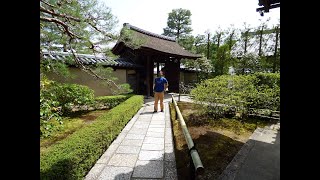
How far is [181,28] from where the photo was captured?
122 ft

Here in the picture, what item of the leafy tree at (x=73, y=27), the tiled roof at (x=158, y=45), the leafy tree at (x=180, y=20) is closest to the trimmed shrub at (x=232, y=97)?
the leafy tree at (x=73, y=27)

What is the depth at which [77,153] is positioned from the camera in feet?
11.6

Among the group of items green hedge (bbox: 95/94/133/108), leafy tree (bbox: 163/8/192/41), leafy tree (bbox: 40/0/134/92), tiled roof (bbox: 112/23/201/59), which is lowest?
green hedge (bbox: 95/94/133/108)

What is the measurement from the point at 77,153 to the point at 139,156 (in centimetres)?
163

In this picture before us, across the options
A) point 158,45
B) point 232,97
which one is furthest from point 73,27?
point 158,45

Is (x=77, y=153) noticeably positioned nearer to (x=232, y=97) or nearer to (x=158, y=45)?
(x=232, y=97)

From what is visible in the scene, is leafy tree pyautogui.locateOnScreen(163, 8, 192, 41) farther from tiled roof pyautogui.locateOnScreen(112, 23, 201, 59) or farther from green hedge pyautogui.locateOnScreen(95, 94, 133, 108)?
green hedge pyautogui.locateOnScreen(95, 94, 133, 108)

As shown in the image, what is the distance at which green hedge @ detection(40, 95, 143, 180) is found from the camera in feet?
9.57

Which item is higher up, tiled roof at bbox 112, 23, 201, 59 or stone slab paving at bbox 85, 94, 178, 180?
tiled roof at bbox 112, 23, 201, 59

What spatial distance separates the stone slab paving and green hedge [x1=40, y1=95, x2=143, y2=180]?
0.23m

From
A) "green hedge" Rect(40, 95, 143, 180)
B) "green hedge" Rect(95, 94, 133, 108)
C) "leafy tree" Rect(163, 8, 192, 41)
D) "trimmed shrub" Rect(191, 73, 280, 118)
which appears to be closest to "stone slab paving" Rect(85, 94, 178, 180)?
"green hedge" Rect(40, 95, 143, 180)

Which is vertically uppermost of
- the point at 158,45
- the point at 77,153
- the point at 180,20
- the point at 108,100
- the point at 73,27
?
the point at 180,20
